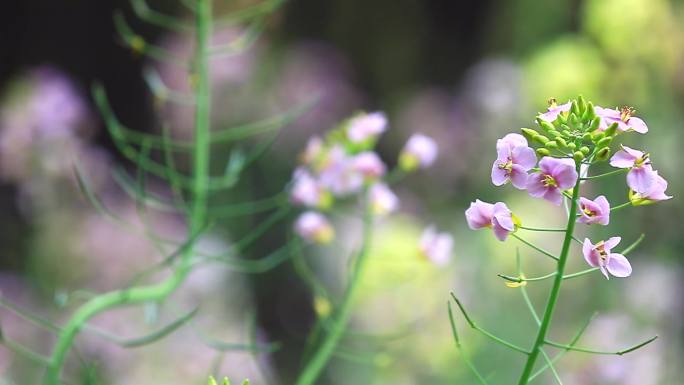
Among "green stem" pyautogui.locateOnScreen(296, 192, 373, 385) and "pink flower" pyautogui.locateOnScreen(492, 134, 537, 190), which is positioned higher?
"green stem" pyautogui.locateOnScreen(296, 192, 373, 385)

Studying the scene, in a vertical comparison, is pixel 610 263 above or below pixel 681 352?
below

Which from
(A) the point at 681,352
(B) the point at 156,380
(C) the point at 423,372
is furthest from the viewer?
(A) the point at 681,352

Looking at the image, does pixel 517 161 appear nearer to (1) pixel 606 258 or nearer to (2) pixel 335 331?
(1) pixel 606 258

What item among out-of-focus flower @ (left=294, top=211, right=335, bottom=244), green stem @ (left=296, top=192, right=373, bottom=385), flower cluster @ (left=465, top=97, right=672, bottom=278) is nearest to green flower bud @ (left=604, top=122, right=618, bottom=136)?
flower cluster @ (left=465, top=97, right=672, bottom=278)

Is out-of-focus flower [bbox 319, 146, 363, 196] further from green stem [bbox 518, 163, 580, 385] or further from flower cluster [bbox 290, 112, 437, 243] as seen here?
green stem [bbox 518, 163, 580, 385]

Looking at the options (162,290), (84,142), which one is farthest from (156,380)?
(162,290)

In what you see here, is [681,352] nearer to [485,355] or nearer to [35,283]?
[485,355]
